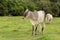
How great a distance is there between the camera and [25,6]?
115ft

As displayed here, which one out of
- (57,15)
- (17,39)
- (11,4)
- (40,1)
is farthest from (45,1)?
(17,39)

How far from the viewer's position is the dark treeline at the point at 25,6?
3350 centimetres

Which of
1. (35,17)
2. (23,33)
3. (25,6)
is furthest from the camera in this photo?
(25,6)

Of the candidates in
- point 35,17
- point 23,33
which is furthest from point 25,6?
point 35,17

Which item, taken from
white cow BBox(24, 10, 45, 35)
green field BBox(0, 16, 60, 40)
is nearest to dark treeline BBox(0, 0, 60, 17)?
green field BBox(0, 16, 60, 40)

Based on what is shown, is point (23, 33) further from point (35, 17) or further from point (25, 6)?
point (25, 6)

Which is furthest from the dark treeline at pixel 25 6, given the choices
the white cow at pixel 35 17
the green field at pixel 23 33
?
the white cow at pixel 35 17

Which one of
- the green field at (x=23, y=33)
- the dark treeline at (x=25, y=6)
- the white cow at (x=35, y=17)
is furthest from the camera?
the dark treeline at (x=25, y=6)

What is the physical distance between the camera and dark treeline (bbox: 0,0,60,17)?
3350 centimetres

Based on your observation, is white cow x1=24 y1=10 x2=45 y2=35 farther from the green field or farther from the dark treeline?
the dark treeline

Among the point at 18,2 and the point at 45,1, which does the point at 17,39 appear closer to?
the point at 18,2

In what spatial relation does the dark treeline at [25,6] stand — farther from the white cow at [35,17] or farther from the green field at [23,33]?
the white cow at [35,17]

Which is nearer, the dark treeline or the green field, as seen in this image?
the green field

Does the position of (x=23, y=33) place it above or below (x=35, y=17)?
below
